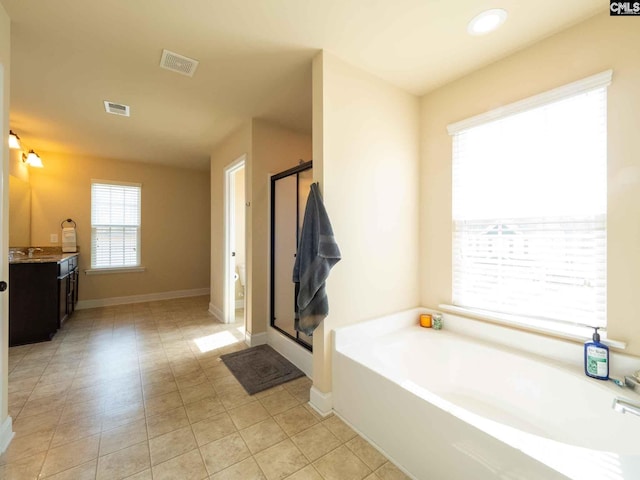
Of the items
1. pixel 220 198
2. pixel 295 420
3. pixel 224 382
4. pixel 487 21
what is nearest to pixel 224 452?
→ pixel 295 420

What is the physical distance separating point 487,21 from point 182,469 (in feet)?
9.99

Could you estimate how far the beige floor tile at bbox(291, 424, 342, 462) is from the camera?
60.7 inches

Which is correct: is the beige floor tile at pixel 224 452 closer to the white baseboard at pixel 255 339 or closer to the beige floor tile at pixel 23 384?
the white baseboard at pixel 255 339

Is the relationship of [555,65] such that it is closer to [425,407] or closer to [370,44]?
[370,44]

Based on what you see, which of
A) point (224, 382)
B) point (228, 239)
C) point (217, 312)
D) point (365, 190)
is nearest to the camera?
point (365, 190)

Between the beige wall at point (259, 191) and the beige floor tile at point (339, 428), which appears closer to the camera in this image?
the beige floor tile at point (339, 428)

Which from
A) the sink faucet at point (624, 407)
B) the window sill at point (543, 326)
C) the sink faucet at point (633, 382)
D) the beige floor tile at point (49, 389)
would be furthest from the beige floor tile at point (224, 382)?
the sink faucet at point (633, 382)

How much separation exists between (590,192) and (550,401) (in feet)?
4.05

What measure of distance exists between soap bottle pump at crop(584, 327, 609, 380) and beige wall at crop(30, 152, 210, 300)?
5512 millimetres

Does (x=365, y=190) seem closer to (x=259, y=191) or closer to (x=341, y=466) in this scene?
(x=259, y=191)

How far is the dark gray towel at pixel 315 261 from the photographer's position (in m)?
1.81

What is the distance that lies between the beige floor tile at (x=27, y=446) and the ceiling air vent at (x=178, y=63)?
2.58 metres

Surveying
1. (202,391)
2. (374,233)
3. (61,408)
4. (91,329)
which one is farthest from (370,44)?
(91,329)

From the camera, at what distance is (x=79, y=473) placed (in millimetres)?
1396
